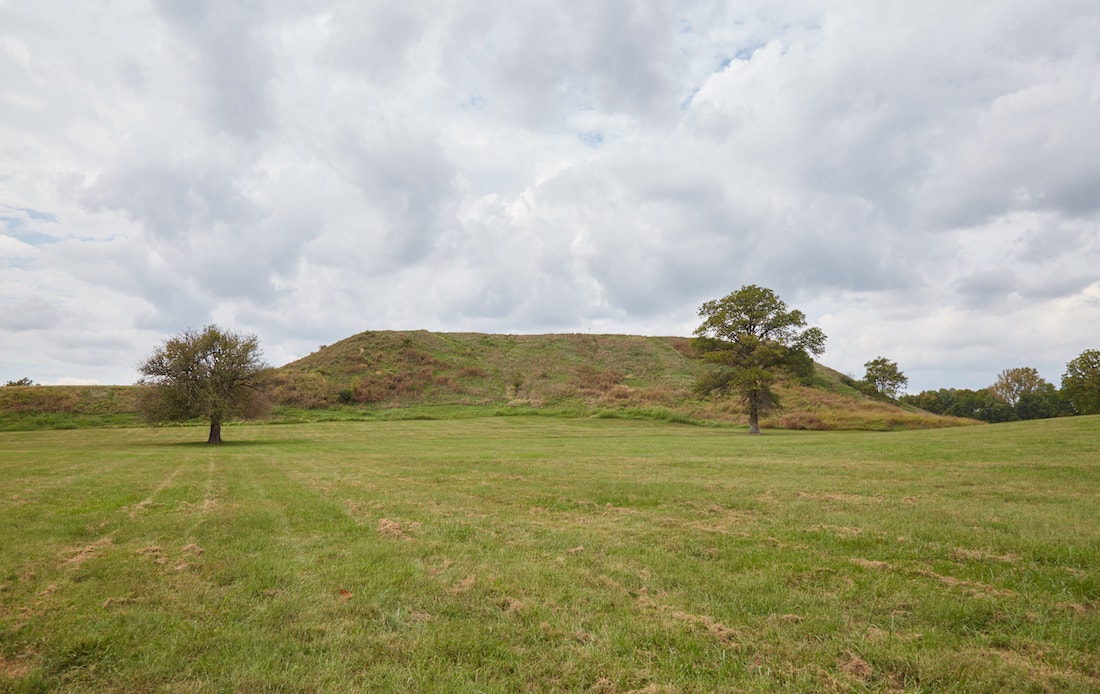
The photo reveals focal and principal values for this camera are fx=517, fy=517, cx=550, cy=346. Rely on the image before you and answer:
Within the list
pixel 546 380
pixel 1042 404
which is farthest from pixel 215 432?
pixel 1042 404

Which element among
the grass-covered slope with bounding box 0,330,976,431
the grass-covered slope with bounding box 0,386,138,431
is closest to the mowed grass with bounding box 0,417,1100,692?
the grass-covered slope with bounding box 0,330,976,431

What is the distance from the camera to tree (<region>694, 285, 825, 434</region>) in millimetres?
43781

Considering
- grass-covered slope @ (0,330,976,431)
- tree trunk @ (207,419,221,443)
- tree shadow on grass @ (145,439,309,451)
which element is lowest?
tree shadow on grass @ (145,439,309,451)

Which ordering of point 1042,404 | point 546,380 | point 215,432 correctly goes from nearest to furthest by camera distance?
point 215,432 < point 546,380 < point 1042,404

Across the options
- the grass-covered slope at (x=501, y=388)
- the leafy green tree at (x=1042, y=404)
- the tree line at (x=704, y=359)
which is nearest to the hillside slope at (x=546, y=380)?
the grass-covered slope at (x=501, y=388)

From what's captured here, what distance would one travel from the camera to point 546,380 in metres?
75.9

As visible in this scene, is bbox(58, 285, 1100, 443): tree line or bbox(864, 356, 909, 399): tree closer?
bbox(58, 285, 1100, 443): tree line

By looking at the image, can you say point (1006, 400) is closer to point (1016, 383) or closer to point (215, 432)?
point (1016, 383)

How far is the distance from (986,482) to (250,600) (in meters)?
17.2

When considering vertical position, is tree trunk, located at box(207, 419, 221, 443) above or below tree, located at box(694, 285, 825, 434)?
below

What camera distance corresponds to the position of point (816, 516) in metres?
10.4

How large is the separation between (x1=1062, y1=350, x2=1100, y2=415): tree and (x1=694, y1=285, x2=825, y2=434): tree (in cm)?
6383

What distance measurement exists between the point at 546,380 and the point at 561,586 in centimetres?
6934

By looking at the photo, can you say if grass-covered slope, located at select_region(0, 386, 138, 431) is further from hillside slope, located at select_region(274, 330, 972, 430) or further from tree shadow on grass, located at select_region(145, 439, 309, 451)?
tree shadow on grass, located at select_region(145, 439, 309, 451)
